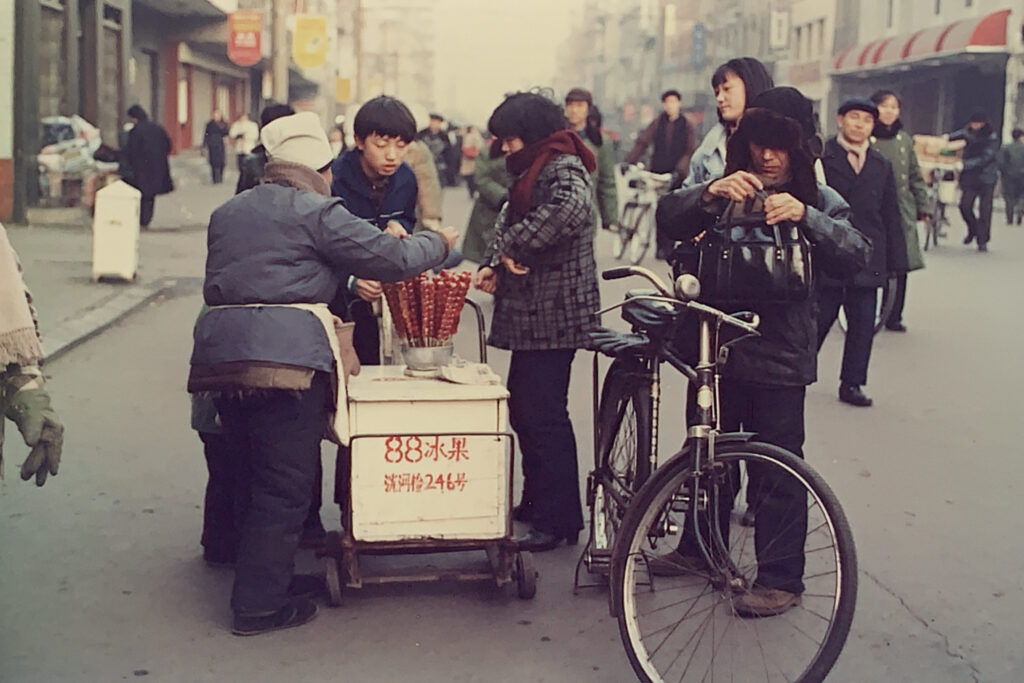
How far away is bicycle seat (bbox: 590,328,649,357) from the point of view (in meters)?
4.92

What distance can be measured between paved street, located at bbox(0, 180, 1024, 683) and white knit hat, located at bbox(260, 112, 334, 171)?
150cm

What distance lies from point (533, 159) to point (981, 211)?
55.6ft

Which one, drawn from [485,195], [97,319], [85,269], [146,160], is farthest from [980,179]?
[97,319]

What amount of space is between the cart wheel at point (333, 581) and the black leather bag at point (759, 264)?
1.55 meters

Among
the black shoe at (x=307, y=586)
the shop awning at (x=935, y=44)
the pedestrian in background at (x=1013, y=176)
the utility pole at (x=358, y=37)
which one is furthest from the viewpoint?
the utility pole at (x=358, y=37)

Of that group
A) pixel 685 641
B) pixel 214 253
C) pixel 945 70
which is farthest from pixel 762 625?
pixel 945 70

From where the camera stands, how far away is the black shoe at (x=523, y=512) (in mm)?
6074

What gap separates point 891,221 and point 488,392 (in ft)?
15.8

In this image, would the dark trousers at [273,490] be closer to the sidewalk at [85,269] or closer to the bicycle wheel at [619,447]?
the bicycle wheel at [619,447]

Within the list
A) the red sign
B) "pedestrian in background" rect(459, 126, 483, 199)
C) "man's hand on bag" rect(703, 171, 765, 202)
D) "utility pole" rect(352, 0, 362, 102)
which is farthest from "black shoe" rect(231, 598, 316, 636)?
"utility pole" rect(352, 0, 362, 102)

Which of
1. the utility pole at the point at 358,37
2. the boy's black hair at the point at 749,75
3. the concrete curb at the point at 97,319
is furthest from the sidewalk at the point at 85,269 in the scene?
the utility pole at the point at 358,37

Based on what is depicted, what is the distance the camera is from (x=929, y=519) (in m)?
6.34

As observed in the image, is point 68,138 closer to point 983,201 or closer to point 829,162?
point 983,201

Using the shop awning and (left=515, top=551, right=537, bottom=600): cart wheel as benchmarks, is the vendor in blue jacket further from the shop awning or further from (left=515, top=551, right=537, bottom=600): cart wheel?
the shop awning
